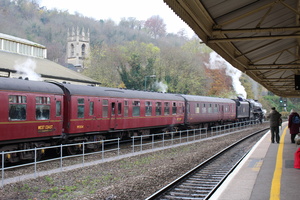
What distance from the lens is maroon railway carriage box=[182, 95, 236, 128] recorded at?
2964 cm

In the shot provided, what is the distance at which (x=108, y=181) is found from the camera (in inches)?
454

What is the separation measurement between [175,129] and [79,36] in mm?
110347

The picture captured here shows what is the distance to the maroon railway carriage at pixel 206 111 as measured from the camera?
29639mm

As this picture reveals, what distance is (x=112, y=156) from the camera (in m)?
16.8

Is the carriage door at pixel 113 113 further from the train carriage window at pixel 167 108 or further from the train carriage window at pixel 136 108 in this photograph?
the train carriage window at pixel 167 108

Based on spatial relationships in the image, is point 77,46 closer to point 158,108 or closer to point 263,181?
point 158,108

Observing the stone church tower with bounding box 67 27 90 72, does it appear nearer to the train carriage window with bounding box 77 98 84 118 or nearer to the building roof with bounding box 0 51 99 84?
the building roof with bounding box 0 51 99 84

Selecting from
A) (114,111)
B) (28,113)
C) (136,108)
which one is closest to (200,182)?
(28,113)

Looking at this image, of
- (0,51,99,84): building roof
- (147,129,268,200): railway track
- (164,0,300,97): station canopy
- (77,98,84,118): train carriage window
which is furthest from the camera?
(0,51,99,84): building roof

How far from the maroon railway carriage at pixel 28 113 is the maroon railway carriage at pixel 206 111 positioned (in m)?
15.2

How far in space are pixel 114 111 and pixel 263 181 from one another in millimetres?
11047

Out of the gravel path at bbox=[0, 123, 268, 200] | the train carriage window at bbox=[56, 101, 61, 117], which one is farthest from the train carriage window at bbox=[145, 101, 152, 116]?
the train carriage window at bbox=[56, 101, 61, 117]

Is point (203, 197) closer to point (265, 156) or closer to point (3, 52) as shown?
point (265, 156)

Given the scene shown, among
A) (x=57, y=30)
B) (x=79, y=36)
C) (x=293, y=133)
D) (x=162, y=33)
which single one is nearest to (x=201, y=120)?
Result: (x=293, y=133)
